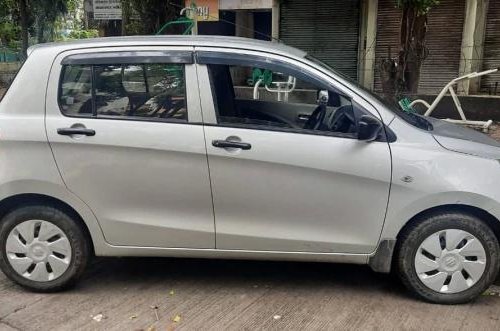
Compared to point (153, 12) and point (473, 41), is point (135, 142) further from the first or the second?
point (473, 41)

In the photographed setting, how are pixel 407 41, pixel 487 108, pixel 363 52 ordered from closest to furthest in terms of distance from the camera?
pixel 407 41, pixel 487 108, pixel 363 52

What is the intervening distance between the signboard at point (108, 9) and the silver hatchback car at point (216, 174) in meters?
8.14

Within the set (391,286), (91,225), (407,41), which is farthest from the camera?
(407,41)

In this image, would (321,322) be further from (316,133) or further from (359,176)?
(316,133)

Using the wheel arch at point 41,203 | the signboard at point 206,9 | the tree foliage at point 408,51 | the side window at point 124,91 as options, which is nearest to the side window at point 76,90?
the side window at point 124,91

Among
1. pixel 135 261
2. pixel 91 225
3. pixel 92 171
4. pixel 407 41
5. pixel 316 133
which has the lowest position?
pixel 135 261

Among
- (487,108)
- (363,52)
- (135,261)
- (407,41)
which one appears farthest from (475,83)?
(135,261)

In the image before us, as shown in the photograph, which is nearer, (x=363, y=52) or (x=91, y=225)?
(x=91, y=225)

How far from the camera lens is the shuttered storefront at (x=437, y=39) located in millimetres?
10750

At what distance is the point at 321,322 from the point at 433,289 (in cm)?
83

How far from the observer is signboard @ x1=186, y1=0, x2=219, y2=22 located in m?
12.2

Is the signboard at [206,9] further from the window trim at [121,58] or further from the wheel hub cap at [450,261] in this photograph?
the wheel hub cap at [450,261]

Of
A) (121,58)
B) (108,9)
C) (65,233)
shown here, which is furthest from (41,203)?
(108,9)

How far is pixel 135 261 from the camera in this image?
14.6 feet
